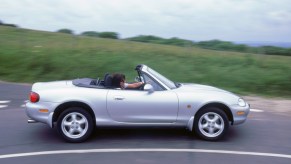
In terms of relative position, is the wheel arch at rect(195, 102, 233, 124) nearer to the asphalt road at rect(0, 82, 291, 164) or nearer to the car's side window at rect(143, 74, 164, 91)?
the asphalt road at rect(0, 82, 291, 164)

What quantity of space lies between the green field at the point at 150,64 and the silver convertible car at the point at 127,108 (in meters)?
5.73

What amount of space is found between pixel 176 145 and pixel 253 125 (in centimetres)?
234

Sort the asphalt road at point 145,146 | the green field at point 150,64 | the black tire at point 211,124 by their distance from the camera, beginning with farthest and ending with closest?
the green field at point 150,64
the black tire at point 211,124
the asphalt road at point 145,146

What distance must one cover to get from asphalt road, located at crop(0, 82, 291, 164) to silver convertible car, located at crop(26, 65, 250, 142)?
286 millimetres

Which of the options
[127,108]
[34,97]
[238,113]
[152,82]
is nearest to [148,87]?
[152,82]

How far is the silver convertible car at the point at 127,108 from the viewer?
22.2 feet

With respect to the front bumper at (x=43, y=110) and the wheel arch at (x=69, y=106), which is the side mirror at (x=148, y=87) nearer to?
the wheel arch at (x=69, y=106)

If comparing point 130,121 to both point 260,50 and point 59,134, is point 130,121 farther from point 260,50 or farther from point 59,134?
point 260,50

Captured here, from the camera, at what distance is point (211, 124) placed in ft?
22.8

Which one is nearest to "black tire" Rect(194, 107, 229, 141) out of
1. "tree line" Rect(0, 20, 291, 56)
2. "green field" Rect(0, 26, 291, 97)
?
"green field" Rect(0, 26, 291, 97)

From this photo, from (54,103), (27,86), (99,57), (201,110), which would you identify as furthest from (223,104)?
(99,57)

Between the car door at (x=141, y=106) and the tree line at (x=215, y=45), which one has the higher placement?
the tree line at (x=215, y=45)

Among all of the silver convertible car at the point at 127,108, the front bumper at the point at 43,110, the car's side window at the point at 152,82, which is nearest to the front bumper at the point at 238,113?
the silver convertible car at the point at 127,108

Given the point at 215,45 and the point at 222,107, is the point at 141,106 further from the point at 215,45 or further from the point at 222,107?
the point at 215,45
